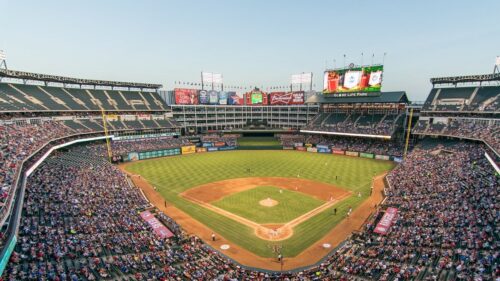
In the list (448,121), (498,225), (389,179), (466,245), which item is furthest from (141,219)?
(448,121)

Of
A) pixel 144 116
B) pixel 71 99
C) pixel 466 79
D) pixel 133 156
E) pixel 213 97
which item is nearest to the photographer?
pixel 466 79

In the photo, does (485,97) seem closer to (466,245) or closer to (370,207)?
(370,207)

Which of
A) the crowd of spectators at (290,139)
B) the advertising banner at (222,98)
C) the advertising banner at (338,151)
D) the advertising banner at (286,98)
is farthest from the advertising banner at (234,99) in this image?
the advertising banner at (338,151)

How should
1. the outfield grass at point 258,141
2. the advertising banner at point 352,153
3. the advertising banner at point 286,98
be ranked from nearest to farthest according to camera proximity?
the advertising banner at point 352,153 < the outfield grass at point 258,141 < the advertising banner at point 286,98

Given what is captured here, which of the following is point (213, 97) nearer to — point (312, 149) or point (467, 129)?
point (312, 149)

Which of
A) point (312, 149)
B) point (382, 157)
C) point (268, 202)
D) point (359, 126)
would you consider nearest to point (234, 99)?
point (312, 149)

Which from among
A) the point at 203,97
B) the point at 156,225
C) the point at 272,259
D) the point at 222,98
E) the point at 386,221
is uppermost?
the point at 203,97

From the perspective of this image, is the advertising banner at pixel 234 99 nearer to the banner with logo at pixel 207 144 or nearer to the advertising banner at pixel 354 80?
the banner with logo at pixel 207 144
